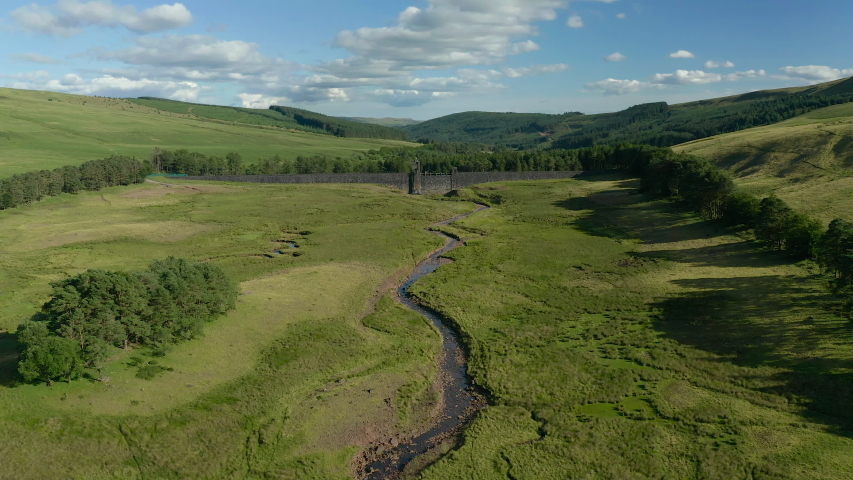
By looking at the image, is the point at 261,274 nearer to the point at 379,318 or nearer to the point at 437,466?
the point at 379,318

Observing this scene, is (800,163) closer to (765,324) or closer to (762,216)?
(762,216)

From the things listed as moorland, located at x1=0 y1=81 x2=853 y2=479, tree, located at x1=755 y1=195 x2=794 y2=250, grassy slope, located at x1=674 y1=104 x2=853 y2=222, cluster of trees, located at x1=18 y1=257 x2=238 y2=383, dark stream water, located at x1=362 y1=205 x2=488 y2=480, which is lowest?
dark stream water, located at x1=362 y1=205 x2=488 y2=480

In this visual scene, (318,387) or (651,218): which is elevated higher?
(651,218)

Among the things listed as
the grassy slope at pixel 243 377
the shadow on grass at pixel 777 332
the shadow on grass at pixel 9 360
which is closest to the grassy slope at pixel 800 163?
the shadow on grass at pixel 777 332

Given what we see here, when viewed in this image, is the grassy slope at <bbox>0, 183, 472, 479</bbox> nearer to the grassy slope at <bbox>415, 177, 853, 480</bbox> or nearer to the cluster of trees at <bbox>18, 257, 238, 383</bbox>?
the cluster of trees at <bbox>18, 257, 238, 383</bbox>

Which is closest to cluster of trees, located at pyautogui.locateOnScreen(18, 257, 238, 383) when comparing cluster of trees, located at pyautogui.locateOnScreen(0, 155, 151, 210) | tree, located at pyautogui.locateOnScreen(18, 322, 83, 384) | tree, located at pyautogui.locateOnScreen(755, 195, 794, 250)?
tree, located at pyautogui.locateOnScreen(18, 322, 83, 384)

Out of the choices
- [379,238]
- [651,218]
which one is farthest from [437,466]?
[651,218]

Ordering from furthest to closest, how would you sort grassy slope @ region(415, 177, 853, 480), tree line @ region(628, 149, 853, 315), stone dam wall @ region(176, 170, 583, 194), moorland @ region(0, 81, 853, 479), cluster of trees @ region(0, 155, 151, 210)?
stone dam wall @ region(176, 170, 583, 194) < cluster of trees @ region(0, 155, 151, 210) < tree line @ region(628, 149, 853, 315) < moorland @ region(0, 81, 853, 479) < grassy slope @ region(415, 177, 853, 480)
